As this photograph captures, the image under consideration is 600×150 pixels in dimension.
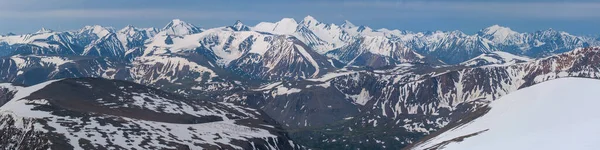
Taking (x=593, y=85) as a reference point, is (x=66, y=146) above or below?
below

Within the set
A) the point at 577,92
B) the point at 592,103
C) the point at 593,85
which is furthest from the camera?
the point at 593,85

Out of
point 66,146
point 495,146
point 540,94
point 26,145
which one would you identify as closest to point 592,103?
point 540,94

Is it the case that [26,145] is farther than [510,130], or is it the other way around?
[26,145]

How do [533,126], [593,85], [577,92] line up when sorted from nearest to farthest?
1. [533,126]
2. [577,92]
3. [593,85]

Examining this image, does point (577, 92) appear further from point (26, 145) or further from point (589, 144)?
point (26, 145)

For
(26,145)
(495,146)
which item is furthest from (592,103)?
(26,145)

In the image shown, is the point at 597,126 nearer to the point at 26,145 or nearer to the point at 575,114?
the point at 575,114
